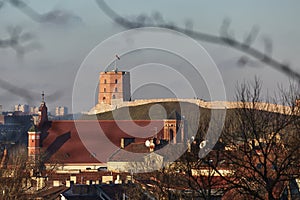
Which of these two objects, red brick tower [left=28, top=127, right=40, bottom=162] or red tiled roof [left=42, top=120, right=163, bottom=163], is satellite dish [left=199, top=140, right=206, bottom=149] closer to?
red tiled roof [left=42, top=120, right=163, bottom=163]

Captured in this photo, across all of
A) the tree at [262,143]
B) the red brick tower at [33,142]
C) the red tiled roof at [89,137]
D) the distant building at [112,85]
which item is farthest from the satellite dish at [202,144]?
the distant building at [112,85]

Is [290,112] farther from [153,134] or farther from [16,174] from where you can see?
[153,134]

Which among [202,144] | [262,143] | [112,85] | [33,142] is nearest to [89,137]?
[33,142]

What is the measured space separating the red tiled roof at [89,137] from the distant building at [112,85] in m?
25.4

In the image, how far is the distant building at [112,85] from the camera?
121 metres

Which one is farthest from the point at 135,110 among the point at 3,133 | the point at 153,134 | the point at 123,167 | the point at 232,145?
the point at 232,145

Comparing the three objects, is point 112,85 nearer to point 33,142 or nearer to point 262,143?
point 33,142

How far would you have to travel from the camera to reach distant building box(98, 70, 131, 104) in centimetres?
12094

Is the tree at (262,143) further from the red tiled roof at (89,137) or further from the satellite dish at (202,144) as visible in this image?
the red tiled roof at (89,137)

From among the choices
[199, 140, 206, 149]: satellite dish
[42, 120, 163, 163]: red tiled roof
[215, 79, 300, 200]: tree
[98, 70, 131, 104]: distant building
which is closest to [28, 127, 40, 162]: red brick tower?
[42, 120, 163, 163]: red tiled roof

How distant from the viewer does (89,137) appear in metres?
89.9

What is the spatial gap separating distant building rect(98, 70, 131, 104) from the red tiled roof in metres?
25.4

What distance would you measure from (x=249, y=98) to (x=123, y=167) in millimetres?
47732

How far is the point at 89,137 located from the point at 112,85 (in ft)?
105
